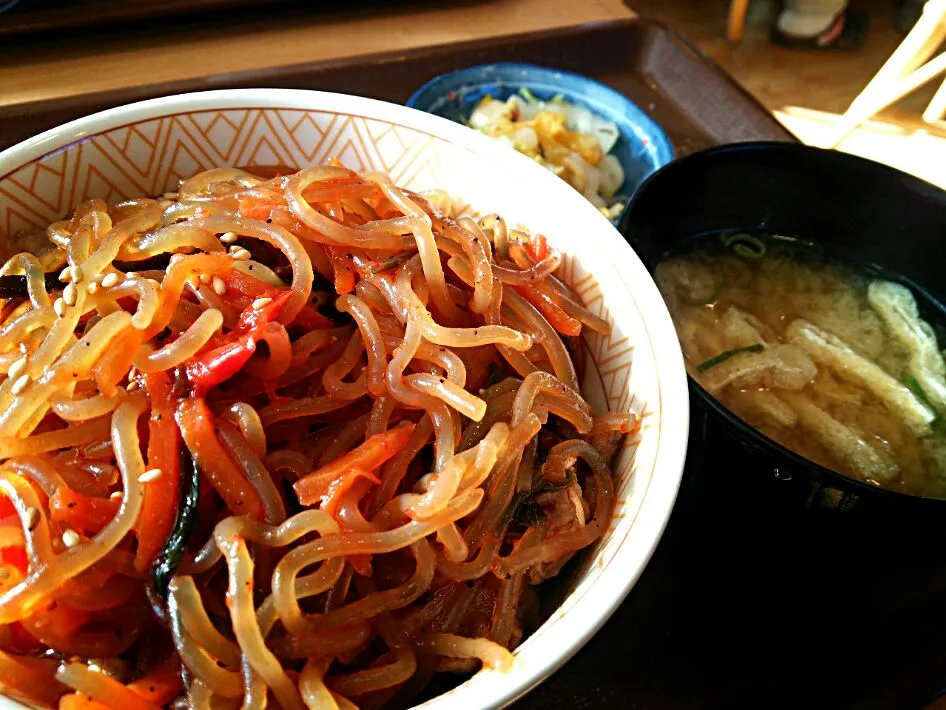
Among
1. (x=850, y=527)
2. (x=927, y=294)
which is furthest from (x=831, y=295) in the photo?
(x=850, y=527)

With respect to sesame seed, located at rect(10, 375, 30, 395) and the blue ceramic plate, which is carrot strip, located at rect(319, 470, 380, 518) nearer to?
sesame seed, located at rect(10, 375, 30, 395)

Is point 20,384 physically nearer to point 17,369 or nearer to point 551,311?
point 17,369

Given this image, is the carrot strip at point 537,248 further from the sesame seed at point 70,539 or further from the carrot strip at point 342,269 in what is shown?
the sesame seed at point 70,539

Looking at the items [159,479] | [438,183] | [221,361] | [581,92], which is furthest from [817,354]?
[159,479]

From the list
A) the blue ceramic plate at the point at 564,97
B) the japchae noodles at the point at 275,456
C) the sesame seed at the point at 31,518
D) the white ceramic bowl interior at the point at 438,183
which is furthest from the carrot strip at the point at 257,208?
the blue ceramic plate at the point at 564,97

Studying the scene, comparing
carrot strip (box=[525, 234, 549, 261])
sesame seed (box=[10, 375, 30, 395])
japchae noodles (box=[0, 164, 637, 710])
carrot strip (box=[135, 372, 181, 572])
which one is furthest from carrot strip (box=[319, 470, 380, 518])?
carrot strip (box=[525, 234, 549, 261])
